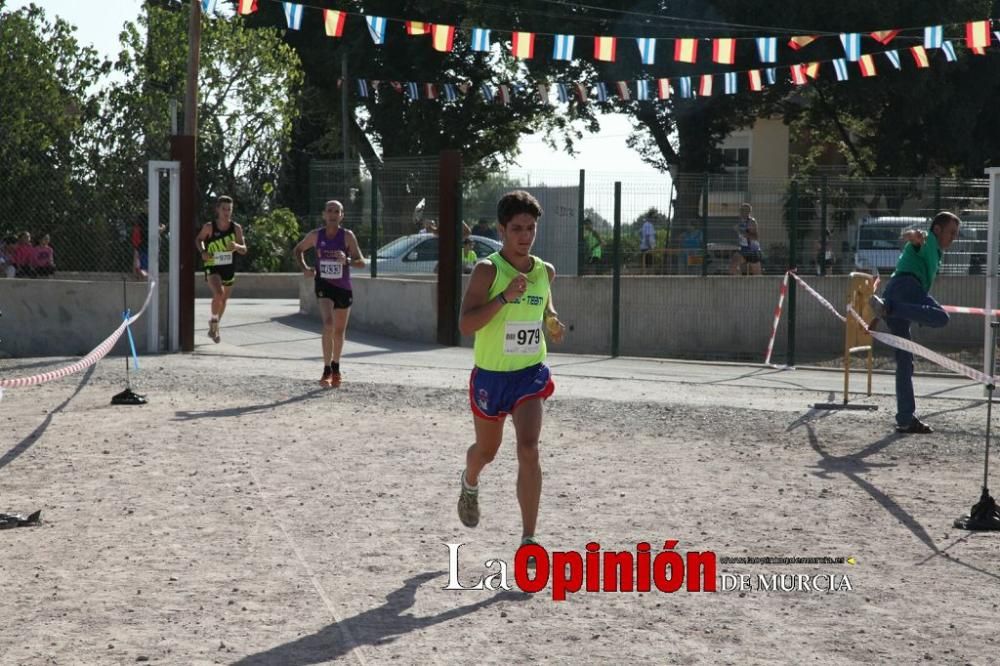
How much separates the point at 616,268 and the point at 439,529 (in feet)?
41.2

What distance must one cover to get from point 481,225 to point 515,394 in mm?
13191

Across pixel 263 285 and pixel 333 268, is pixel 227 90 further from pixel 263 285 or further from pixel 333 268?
pixel 333 268

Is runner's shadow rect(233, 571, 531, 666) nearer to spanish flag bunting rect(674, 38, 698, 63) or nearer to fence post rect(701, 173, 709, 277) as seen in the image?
fence post rect(701, 173, 709, 277)

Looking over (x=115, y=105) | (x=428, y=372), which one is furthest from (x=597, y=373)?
(x=115, y=105)

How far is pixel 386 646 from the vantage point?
5500 mm

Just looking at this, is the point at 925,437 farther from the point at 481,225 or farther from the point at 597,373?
the point at 481,225

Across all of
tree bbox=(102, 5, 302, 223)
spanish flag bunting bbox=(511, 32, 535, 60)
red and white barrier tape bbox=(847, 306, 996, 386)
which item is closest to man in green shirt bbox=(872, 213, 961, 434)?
red and white barrier tape bbox=(847, 306, 996, 386)

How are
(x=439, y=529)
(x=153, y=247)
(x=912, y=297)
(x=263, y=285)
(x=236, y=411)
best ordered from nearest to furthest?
(x=439, y=529) → (x=912, y=297) → (x=236, y=411) → (x=153, y=247) → (x=263, y=285)

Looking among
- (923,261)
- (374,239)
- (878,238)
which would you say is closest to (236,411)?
(923,261)

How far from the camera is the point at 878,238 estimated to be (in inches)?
845

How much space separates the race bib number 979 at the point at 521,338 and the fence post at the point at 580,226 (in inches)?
506

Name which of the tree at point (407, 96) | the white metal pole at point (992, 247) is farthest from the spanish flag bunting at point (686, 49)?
the tree at point (407, 96)

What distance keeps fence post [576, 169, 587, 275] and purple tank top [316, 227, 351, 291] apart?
674cm

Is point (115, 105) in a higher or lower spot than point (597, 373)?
higher
